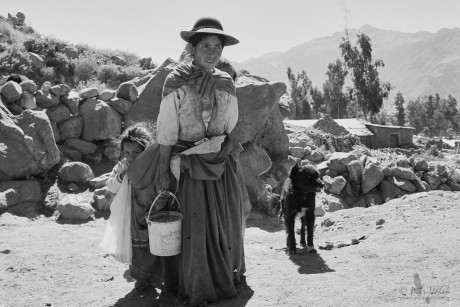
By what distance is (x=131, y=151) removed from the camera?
3.49 m

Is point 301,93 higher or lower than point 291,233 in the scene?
higher

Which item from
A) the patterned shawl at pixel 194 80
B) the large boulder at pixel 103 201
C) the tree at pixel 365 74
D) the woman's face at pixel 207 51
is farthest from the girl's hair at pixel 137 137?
the tree at pixel 365 74

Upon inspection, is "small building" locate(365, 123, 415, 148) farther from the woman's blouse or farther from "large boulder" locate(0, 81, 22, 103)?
the woman's blouse

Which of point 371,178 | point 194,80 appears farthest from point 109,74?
point 194,80

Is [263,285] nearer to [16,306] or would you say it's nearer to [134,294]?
[134,294]

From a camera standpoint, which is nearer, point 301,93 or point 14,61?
point 14,61

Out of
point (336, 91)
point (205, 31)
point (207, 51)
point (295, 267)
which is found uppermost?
point (336, 91)

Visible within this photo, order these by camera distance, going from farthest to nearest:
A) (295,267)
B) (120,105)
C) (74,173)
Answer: (120,105) → (74,173) → (295,267)

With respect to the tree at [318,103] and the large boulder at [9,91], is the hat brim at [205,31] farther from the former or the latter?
the tree at [318,103]

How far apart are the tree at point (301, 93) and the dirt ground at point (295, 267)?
41163 mm

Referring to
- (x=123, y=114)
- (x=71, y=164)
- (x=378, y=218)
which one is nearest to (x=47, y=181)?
(x=71, y=164)

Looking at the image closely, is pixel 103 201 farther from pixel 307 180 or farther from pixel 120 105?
pixel 307 180

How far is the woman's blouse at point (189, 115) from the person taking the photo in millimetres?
2996

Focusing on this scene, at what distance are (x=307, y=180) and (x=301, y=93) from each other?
149 feet
